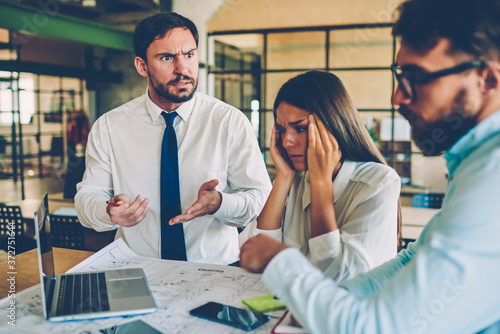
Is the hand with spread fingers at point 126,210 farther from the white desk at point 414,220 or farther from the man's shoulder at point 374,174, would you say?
the white desk at point 414,220

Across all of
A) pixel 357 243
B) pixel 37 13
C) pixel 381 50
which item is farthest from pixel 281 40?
pixel 357 243

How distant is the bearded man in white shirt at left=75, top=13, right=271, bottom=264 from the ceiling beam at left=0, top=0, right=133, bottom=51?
454 cm

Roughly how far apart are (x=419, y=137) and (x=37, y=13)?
6509mm

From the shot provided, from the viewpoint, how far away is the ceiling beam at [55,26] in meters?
5.68

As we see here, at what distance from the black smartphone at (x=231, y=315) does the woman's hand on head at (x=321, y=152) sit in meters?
0.48

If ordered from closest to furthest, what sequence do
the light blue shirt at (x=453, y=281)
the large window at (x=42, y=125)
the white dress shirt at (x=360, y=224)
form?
the light blue shirt at (x=453, y=281) → the white dress shirt at (x=360, y=224) → the large window at (x=42, y=125)

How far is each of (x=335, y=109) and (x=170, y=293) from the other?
2.60ft

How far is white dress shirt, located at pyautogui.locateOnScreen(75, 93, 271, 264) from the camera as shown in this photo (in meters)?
2.00

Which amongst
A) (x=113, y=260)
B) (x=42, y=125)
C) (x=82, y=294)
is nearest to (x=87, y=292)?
(x=82, y=294)

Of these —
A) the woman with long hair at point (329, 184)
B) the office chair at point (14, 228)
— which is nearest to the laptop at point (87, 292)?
the woman with long hair at point (329, 184)

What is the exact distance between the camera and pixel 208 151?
6.76ft

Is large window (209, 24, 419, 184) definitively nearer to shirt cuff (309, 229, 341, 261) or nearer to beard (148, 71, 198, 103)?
beard (148, 71, 198, 103)

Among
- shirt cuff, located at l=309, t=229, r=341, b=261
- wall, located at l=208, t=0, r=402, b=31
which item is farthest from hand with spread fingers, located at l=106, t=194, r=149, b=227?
wall, located at l=208, t=0, r=402, b=31

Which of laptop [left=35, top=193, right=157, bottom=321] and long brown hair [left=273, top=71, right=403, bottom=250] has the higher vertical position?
long brown hair [left=273, top=71, right=403, bottom=250]
